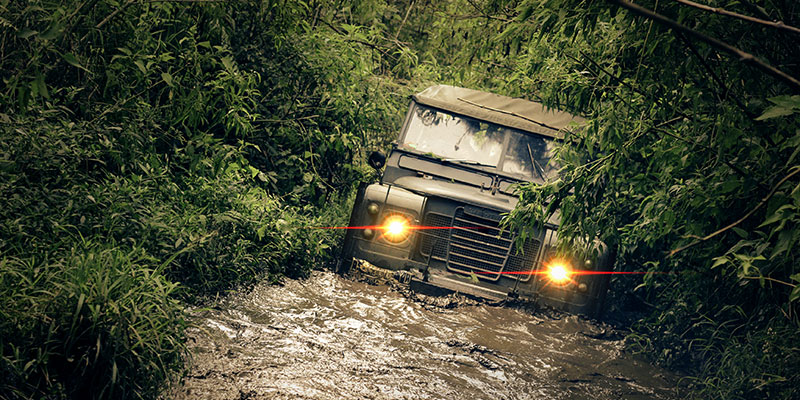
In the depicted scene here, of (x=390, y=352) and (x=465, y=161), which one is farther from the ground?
(x=465, y=161)

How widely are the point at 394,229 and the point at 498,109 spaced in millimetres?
2197

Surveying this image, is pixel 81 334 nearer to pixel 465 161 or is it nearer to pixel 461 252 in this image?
pixel 461 252

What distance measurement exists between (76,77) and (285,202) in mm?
2540

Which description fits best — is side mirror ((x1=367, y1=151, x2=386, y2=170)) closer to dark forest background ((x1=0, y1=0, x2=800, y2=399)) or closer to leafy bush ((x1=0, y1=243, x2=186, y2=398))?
dark forest background ((x1=0, y1=0, x2=800, y2=399))

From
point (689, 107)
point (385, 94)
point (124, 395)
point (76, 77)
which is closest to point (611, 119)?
point (689, 107)

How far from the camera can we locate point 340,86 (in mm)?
7312

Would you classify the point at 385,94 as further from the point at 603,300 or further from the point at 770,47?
the point at 770,47

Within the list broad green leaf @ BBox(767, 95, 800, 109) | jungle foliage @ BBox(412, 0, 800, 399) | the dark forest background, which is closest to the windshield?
the dark forest background

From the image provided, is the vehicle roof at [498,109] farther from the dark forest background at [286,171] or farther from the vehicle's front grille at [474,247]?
the vehicle's front grille at [474,247]

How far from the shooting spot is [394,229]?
588cm

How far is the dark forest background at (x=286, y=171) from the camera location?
2.69 meters

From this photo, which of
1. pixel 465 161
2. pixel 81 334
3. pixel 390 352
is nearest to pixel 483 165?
pixel 465 161

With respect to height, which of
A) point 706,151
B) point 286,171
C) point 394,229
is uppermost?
point 706,151

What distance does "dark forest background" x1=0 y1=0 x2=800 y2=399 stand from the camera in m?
2.69
